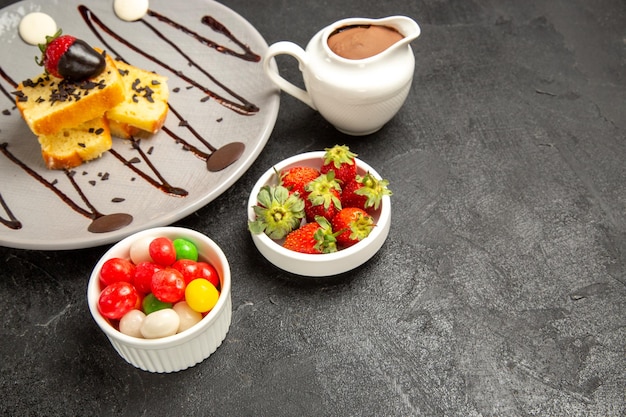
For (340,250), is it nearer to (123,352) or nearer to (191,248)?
(191,248)

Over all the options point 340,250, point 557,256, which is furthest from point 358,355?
point 557,256

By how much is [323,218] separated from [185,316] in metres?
0.39

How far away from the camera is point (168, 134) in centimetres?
196

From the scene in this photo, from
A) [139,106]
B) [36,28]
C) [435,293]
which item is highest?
[36,28]

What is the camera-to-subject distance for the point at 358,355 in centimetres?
154

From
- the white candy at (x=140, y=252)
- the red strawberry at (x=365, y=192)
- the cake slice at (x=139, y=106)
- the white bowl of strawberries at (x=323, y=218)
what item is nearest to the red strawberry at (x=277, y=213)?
the white bowl of strawberries at (x=323, y=218)

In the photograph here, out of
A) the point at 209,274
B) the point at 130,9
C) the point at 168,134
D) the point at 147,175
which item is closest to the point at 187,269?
the point at 209,274

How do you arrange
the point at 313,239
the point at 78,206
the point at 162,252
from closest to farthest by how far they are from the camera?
the point at 162,252
the point at 313,239
the point at 78,206

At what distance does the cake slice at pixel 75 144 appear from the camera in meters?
1.87

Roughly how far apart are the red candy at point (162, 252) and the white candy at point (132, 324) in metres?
0.13

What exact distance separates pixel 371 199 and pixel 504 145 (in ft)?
1.94

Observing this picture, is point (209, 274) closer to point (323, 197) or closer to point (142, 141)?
point (323, 197)

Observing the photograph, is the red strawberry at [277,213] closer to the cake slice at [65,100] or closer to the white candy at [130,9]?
the cake slice at [65,100]

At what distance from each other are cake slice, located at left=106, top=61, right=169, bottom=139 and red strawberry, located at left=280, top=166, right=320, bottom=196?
0.48 metres
